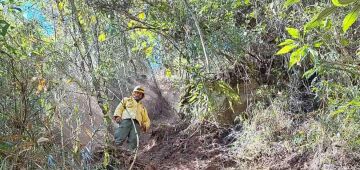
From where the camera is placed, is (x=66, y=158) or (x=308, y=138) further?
(x=308, y=138)

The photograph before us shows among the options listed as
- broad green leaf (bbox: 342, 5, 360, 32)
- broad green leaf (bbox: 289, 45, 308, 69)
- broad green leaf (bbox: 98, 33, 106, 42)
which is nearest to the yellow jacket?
broad green leaf (bbox: 98, 33, 106, 42)

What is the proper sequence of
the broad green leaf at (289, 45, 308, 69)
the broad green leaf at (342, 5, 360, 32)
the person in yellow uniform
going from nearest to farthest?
the broad green leaf at (342, 5, 360, 32)
the broad green leaf at (289, 45, 308, 69)
the person in yellow uniform

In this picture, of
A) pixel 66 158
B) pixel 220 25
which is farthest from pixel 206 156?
pixel 66 158

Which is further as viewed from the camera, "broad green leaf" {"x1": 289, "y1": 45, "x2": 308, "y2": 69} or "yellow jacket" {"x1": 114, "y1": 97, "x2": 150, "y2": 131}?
"yellow jacket" {"x1": 114, "y1": 97, "x2": 150, "y2": 131}

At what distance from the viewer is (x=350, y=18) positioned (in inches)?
53.3

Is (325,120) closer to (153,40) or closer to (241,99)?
(241,99)

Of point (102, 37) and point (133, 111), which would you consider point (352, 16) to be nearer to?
point (102, 37)

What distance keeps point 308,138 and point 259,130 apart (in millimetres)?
851

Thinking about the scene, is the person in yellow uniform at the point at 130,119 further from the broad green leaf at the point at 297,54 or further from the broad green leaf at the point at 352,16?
the broad green leaf at the point at 352,16

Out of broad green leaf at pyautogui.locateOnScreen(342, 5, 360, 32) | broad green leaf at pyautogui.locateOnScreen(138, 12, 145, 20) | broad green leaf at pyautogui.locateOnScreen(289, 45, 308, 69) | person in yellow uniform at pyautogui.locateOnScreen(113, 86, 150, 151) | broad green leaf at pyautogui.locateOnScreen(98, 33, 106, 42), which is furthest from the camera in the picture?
person in yellow uniform at pyautogui.locateOnScreen(113, 86, 150, 151)

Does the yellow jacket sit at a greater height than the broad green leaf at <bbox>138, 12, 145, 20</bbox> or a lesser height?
lesser

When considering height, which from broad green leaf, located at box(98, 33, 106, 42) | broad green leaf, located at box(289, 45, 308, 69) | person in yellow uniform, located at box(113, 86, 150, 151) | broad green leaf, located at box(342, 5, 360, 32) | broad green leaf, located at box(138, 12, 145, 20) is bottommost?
person in yellow uniform, located at box(113, 86, 150, 151)

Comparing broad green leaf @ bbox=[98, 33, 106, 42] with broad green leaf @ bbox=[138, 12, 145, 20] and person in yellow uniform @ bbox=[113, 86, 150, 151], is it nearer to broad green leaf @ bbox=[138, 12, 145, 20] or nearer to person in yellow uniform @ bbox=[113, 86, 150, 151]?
broad green leaf @ bbox=[138, 12, 145, 20]

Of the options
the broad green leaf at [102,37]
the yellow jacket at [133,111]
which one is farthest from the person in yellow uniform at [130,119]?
the broad green leaf at [102,37]
